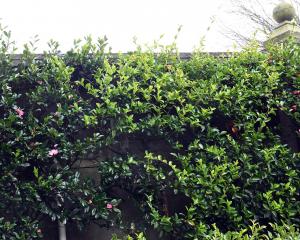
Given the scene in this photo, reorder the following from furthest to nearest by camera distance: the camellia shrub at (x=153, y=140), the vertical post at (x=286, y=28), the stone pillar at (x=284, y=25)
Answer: the stone pillar at (x=284, y=25) < the vertical post at (x=286, y=28) < the camellia shrub at (x=153, y=140)

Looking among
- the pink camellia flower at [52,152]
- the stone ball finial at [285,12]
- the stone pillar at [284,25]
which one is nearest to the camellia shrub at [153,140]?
the pink camellia flower at [52,152]

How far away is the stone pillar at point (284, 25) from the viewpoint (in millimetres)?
5062

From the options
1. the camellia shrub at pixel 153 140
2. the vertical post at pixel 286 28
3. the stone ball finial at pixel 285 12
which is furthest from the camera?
the stone ball finial at pixel 285 12

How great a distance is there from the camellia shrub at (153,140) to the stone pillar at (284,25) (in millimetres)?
617

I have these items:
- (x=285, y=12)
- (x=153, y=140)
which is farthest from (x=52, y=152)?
(x=285, y=12)

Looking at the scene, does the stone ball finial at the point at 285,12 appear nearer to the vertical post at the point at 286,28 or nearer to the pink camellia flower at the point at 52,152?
the vertical post at the point at 286,28

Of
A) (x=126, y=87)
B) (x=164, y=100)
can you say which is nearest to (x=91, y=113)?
(x=126, y=87)

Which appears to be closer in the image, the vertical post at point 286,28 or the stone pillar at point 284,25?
the vertical post at point 286,28

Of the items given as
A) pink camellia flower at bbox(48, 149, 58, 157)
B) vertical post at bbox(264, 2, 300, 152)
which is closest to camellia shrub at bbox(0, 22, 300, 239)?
pink camellia flower at bbox(48, 149, 58, 157)

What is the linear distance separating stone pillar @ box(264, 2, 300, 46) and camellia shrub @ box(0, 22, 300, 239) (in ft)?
2.02

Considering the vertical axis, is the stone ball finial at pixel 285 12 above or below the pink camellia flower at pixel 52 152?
above

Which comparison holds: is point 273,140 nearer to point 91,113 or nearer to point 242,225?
point 242,225

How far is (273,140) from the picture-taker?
4289mm

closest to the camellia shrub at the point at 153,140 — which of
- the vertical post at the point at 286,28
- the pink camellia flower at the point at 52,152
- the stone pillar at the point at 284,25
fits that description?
the pink camellia flower at the point at 52,152
